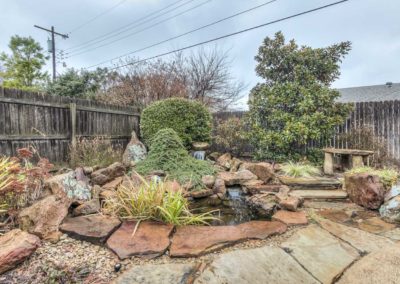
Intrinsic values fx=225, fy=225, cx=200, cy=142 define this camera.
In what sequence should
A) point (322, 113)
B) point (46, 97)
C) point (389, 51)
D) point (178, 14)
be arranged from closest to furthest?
point (46, 97) < point (322, 113) < point (389, 51) < point (178, 14)

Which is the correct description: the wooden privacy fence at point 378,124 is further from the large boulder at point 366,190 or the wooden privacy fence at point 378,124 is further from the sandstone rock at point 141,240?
the sandstone rock at point 141,240

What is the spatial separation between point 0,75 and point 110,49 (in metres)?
7.28

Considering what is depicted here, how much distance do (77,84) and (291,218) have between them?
9.46 meters

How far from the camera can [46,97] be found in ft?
14.0

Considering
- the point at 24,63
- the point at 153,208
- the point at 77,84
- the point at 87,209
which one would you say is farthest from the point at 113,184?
the point at 24,63

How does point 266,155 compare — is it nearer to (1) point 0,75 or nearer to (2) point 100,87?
(2) point 100,87

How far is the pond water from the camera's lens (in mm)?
2686

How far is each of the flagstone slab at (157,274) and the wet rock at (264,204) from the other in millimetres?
1490

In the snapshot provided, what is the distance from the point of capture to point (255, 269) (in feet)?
5.01

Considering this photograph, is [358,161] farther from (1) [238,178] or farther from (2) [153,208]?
(2) [153,208]

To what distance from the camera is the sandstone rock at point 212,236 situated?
1.75 meters

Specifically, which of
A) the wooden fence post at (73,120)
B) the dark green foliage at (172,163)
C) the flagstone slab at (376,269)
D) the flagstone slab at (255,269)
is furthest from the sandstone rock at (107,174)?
the flagstone slab at (376,269)

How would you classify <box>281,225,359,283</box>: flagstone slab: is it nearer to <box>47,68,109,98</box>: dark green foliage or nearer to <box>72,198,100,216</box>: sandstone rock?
<box>72,198,100,216</box>: sandstone rock

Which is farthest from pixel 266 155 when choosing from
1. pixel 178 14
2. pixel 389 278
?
pixel 178 14
